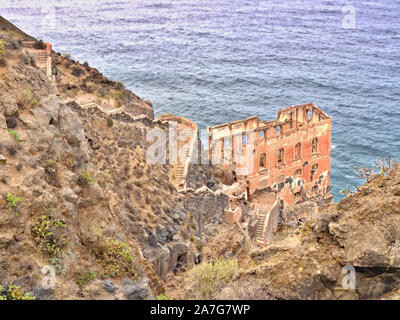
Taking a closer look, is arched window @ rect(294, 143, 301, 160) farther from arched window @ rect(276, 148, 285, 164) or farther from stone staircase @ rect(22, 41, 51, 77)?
stone staircase @ rect(22, 41, 51, 77)

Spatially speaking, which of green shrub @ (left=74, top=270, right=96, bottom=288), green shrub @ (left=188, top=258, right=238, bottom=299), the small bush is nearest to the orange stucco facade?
green shrub @ (left=188, top=258, right=238, bottom=299)

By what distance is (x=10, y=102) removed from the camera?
75.8 feet

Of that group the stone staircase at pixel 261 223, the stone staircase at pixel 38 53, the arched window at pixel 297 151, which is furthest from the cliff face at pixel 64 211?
the arched window at pixel 297 151

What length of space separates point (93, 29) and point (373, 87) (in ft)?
292

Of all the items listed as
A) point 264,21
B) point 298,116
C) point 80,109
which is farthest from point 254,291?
point 264,21

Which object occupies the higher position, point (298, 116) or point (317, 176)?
point (298, 116)

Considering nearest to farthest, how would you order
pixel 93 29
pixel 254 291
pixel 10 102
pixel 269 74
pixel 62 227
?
pixel 254 291
pixel 62 227
pixel 10 102
pixel 269 74
pixel 93 29

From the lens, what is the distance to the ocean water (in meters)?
108

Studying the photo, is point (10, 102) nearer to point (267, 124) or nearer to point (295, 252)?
point (295, 252)

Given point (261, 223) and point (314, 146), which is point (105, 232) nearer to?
point (261, 223)

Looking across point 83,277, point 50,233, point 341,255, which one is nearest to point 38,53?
point 50,233

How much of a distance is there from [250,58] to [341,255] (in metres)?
135

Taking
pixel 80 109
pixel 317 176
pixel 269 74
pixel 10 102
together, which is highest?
pixel 10 102

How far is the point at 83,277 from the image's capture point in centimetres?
1873
